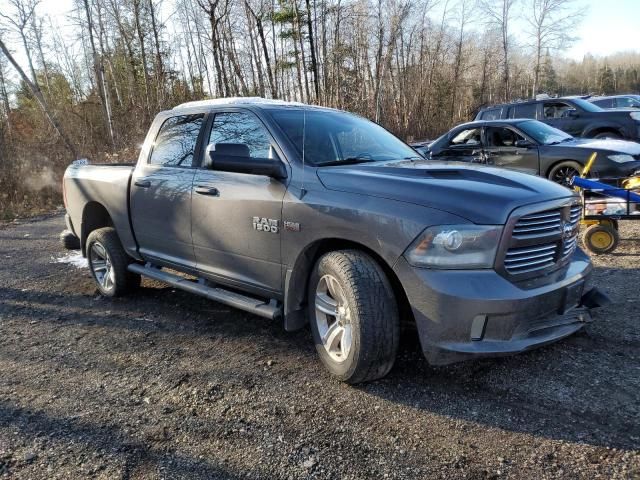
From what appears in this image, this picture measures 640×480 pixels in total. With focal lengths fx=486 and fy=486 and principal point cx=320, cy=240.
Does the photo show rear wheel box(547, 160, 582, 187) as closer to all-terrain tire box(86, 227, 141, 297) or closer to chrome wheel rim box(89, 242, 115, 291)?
all-terrain tire box(86, 227, 141, 297)

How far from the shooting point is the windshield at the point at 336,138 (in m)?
3.57

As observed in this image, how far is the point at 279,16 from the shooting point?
80.7ft

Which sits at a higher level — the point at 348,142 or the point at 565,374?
the point at 348,142

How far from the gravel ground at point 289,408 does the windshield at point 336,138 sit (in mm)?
1462

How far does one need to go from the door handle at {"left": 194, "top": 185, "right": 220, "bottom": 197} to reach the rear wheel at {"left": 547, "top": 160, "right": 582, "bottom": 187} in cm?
667

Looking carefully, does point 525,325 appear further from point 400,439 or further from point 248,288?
point 248,288

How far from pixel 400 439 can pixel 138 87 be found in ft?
95.5

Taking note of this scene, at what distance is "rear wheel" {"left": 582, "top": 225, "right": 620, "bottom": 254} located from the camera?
18.9ft

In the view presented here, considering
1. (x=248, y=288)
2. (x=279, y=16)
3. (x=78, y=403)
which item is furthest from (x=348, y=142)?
(x=279, y=16)

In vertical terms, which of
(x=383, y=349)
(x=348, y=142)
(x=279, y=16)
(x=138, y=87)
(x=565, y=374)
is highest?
(x=279, y=16)

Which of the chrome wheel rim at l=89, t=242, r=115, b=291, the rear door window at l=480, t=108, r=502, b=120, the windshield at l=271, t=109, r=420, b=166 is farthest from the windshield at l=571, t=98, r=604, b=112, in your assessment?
the chrome wheel rim at l=89, t=242, r=115, b=291

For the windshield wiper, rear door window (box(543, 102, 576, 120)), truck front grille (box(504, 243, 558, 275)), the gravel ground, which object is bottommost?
the gravel ground

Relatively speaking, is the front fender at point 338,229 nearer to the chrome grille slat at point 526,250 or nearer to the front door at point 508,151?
the chrome grille slat at point 526,250

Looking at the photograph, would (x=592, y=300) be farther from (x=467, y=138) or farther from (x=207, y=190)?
(x=467, y=138)
